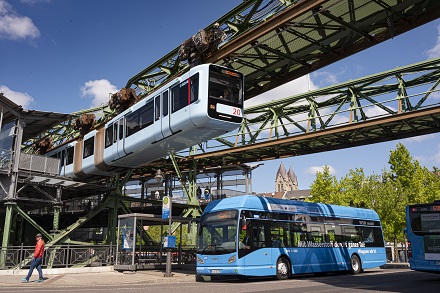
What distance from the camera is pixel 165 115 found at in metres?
16.8

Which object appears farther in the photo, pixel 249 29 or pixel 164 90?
pixel 164 90

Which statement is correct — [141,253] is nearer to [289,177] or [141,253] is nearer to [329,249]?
[329,249]

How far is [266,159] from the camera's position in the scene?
105 feet

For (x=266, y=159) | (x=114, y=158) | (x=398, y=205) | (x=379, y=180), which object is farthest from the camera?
(x=379, y=180)

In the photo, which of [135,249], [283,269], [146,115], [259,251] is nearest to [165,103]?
[146,115]

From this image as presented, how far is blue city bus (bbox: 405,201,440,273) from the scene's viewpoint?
15234mm

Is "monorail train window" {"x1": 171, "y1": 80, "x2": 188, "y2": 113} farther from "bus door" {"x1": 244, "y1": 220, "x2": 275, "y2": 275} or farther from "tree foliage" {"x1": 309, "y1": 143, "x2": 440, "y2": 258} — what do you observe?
"tree foliage" {"x1": 309, "y1": 143, "x2": 440, "y2": 258}

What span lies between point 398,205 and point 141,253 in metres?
26.8

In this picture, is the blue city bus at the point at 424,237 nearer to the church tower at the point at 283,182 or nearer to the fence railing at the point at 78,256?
the fence railing at the point at 78,256

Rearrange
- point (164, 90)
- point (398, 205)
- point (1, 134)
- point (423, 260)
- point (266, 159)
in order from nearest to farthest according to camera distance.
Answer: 1. point (423, 260)
2. point (164, 90)
3. point (1, 134)
4. point (266, 159)
5. point (398, 205)

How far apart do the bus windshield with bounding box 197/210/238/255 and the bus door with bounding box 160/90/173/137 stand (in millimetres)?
3849

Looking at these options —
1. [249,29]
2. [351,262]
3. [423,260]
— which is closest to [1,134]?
[249,29]

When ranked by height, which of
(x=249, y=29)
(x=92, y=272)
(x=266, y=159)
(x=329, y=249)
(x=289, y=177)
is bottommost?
(x=92, y=272)

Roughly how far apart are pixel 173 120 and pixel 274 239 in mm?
6193
